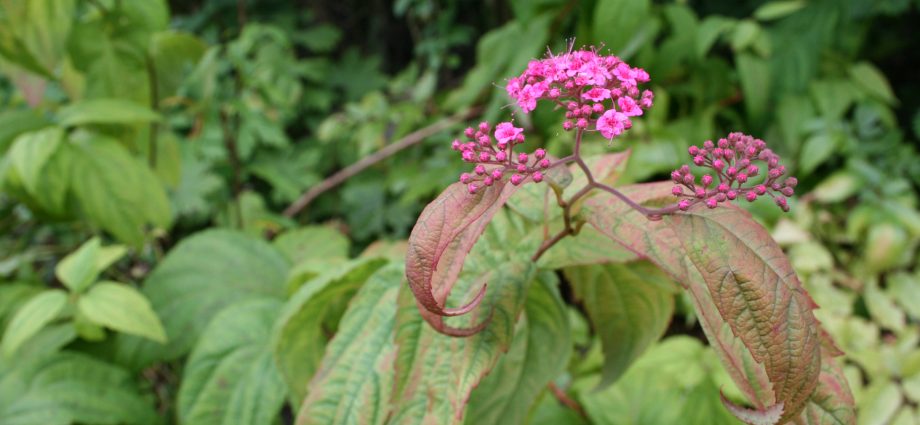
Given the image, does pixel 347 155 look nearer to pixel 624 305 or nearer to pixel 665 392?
pixel 665 392

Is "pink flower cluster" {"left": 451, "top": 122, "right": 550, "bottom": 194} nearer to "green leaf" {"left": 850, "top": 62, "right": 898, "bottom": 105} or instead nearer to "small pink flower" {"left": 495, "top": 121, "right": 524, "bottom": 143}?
"small pink flower" {"left": 495, "top": 121, "right": 524, "bottom": 143}

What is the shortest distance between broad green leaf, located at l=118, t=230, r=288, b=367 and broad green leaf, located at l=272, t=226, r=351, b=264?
0.12 metres

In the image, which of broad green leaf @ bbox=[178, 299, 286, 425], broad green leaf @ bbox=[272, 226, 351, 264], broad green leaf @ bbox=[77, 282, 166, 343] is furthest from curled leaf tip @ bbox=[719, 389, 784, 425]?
broad green leaf @ bbox=[272, 226, 351, 264]

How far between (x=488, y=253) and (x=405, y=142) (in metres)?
1.24

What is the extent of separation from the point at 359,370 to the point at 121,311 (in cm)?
56

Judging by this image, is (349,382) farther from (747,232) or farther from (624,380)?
(624,380)

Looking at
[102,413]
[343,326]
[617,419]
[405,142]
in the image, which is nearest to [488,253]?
[343,326]

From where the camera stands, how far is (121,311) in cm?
110

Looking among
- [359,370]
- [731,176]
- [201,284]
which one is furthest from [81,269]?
[731,176]

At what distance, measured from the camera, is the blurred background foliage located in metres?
1.18

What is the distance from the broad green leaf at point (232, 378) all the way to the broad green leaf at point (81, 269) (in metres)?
0.26

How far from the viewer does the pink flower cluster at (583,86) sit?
1.84 feet

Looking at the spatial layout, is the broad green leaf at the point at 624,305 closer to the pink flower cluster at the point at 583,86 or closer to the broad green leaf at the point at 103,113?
the pink flower cluster at the point at 583,86

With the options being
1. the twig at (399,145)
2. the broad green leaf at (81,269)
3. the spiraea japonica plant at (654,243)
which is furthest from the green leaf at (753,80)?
the broad green leaf at (81,269)
